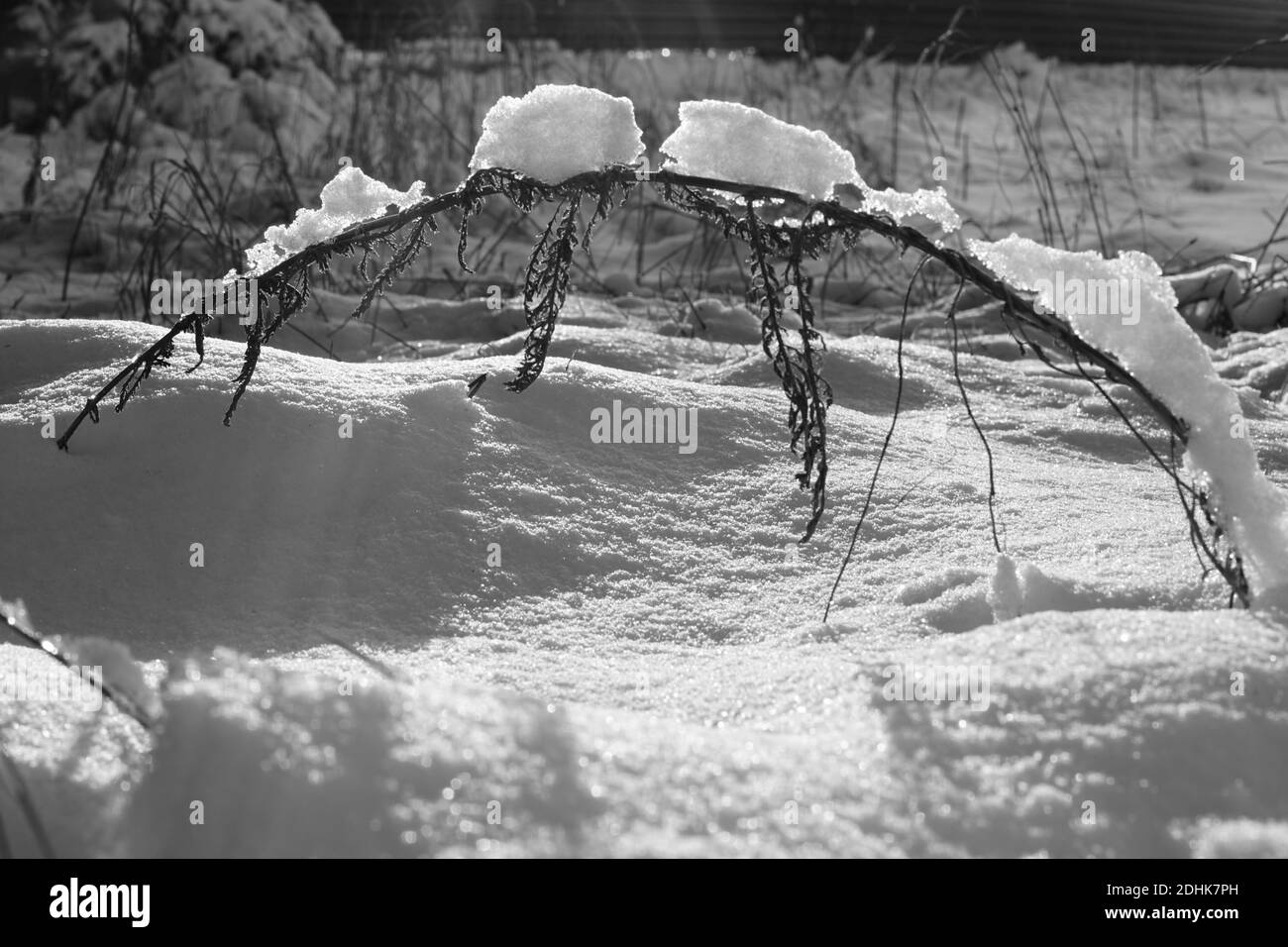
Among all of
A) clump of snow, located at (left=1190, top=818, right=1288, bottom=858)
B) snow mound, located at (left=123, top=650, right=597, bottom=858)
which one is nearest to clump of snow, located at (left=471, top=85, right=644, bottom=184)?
snow mound, located at (left=123, top=650, right=597, bottom=858)

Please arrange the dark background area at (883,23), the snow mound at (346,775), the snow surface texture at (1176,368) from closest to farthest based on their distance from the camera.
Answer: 1. the snow mound at (346,775)
2. the snow surface texture at (1176,368)
3. the dark background area at (883,23)

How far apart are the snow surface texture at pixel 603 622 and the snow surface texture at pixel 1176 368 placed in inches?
5.0

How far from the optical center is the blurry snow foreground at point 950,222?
1.34 meters

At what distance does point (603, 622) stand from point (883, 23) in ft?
31.1

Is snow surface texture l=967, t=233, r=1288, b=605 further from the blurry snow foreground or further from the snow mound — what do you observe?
the snow mound

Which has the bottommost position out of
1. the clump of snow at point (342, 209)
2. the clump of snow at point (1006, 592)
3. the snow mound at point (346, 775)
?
the clump of snow at point (1006, 592)

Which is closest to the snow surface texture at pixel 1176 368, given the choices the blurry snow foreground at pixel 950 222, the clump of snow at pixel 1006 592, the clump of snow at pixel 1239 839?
the blurry snow foreground at pixel 950 222

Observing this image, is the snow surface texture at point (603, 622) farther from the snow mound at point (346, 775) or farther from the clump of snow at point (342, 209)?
the clump of snow at point (342, 209)

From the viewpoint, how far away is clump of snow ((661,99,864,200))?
1.42 meters

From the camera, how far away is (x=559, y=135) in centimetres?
145

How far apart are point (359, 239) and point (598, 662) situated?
0.63 metres

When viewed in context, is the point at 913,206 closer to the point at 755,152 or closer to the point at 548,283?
the point at 755,152

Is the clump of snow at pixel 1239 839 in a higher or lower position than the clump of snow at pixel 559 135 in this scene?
lower

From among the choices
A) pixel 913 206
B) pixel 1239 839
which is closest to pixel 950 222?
pixel 913 206
